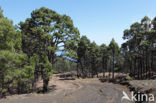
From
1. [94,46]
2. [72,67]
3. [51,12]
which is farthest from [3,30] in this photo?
[72,67]

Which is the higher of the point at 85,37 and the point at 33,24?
the point at 85,37

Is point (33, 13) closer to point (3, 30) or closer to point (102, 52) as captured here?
point (3, 30)

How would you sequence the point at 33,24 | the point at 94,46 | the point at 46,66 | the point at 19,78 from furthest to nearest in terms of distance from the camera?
the point at 94,46 → the point at 33,24 → the point at 46,66 → the point at 19,78

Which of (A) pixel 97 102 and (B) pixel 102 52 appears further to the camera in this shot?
(B) pixel 102 52

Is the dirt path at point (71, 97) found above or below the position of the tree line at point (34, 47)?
below

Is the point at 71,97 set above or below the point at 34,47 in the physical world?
below

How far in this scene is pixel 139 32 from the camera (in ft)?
101

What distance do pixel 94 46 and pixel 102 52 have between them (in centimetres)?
421

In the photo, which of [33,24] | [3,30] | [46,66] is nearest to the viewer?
[3,30]

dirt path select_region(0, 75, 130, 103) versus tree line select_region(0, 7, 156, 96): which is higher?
tree line select_region(0, 7, 156, 96)

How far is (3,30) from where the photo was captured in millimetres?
11430

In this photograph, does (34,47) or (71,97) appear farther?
(34,47)

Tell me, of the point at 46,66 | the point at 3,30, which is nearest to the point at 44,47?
the point at 46,66

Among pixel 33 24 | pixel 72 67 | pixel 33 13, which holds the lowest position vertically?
pixel 72 67
